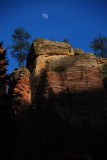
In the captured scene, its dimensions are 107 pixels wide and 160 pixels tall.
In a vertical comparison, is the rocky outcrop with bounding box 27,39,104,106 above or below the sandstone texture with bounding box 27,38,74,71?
below

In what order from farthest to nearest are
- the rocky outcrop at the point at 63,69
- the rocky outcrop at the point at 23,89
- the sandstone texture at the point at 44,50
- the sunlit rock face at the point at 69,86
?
the sandstone texture at the point at 44,50 → the rocky outcrop at the point at 63,69 → the rocky outcrop at the point at 23,89 → the sunlit rock face at the point at 69,86

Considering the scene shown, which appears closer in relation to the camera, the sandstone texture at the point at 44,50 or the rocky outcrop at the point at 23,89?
the rocky outcrop at the point at 23,89

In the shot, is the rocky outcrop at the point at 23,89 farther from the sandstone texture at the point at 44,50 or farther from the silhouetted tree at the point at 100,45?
the silhouetted tree at the point at 100,45

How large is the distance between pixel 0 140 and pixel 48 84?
6.12 m

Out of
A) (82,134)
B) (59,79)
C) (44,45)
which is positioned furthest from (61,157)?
(44,45)

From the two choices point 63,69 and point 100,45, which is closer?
point 63,69

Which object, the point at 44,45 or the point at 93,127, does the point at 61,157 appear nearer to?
the point at 93,127

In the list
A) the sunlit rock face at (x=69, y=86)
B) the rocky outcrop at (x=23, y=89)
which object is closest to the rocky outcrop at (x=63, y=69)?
the sunlit rock face at (x=69, y=86)

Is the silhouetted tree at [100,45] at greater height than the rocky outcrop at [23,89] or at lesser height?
greater

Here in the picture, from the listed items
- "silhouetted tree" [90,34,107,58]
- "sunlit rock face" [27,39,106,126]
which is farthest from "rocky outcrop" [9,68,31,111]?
"silhouetted tree" [90,34,107,58]

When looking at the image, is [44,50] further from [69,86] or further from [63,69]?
[69,86]

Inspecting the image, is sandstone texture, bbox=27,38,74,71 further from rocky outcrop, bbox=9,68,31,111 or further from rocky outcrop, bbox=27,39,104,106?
rocky outcrop, bbox=9,68,31,111

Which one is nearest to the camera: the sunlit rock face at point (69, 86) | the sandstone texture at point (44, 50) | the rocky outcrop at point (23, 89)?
the sunlit rock face at point (69, 86)

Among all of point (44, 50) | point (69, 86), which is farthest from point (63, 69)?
point (44, 50)
